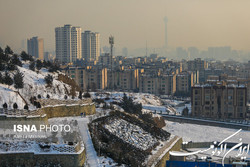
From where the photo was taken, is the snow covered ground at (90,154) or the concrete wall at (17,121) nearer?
the snow covered ground at (90,154)

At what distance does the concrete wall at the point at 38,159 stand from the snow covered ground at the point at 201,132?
10.6 m

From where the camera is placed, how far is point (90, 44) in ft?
365

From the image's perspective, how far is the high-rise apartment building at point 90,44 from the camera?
4296 inches

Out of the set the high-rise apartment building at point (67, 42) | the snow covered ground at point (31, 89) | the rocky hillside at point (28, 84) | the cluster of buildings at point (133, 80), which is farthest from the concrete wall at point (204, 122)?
the high-rise apartment building at point (67, 42)

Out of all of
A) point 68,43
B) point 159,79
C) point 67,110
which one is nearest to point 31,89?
point 67,110

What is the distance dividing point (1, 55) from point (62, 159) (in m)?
10.1

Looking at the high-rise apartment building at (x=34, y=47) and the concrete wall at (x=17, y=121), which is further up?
the high-rise apartment building at (x=34, y=47)

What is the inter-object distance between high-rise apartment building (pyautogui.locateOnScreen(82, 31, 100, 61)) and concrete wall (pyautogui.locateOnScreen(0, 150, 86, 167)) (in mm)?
96958

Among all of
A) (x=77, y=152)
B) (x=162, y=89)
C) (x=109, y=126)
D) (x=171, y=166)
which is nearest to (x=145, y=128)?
(x=109, y=126)

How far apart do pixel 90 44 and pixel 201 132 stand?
294 ft

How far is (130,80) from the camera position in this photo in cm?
5400

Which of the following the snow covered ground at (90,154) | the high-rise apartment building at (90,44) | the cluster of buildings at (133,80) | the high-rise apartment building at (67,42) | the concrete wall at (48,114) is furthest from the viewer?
the high-rise apartment building at (90,44)

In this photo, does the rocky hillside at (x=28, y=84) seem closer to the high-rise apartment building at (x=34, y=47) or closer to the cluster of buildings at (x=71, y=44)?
the cluster of buildings at (x=71, y=44)

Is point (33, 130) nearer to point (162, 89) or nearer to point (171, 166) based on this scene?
point (171, 166)
